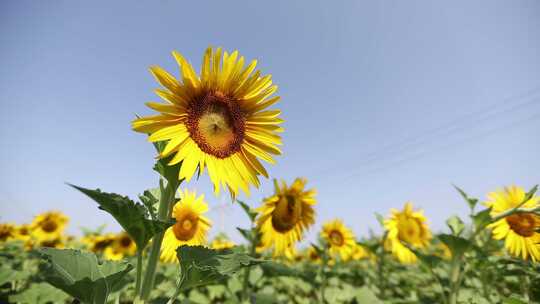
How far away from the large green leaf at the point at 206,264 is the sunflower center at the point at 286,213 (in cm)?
220

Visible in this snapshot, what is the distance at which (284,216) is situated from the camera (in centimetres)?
395

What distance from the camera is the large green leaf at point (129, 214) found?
4.38 ft

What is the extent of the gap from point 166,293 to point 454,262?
159 inches

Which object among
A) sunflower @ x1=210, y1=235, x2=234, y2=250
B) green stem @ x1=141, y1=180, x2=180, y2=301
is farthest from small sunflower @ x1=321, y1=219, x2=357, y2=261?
green stem @ x1=141, y1=180, x2=180, y2=301

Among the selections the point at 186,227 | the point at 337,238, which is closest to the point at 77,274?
the point at 186,227

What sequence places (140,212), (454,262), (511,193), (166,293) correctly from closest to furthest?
(140,212), (454,262), (511,193), (166,293)

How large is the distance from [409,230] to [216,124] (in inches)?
183

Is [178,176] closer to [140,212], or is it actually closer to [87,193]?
[140,212]

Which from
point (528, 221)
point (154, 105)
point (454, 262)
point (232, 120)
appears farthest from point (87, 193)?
point (528, 221)

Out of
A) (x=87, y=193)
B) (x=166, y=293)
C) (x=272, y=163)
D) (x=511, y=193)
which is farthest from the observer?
(x=166, y=293)

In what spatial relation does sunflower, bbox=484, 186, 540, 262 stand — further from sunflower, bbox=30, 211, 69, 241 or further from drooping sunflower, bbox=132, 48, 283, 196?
sunflower, bbox=30, 211, 69, 241

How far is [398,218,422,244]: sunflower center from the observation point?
17.4ft

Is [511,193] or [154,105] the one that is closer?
[154,105]

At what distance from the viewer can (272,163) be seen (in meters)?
2.05
